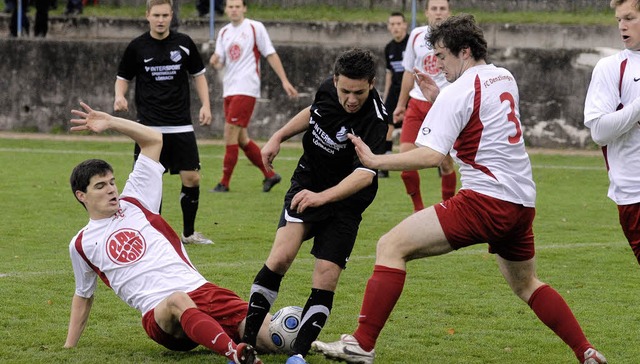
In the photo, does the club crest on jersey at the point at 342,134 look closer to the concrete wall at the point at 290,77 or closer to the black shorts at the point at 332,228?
the black shorts at the point at 332,228

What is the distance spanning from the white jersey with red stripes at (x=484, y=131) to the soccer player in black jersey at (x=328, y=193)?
0.49m

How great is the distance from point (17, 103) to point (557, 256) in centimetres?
1319

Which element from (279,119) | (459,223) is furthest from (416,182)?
(279,119)

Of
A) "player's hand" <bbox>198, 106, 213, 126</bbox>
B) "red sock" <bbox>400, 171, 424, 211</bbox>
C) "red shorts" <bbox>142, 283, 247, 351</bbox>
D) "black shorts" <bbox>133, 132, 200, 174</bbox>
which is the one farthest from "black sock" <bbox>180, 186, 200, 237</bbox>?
"red shorts" <bbox>142, 283, 247, 351</bbox>

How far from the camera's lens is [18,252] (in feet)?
31.1

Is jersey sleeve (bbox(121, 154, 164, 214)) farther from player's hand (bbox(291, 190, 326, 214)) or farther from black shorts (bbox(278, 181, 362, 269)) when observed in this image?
player's hand (bbox(291, 190, 326, 214))

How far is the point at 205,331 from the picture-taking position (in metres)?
5.71

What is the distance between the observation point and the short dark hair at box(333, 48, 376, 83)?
592cm

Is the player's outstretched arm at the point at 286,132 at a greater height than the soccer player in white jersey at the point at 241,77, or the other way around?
the player's outstretched arm at the point at 286,132

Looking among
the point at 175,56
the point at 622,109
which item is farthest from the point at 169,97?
the point at 622,109

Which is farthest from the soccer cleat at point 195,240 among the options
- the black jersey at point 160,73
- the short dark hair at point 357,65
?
the short dark hair at point 357,65

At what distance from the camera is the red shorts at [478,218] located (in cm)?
569

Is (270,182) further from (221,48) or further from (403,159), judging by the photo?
(403,159)

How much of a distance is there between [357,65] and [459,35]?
0.55m
